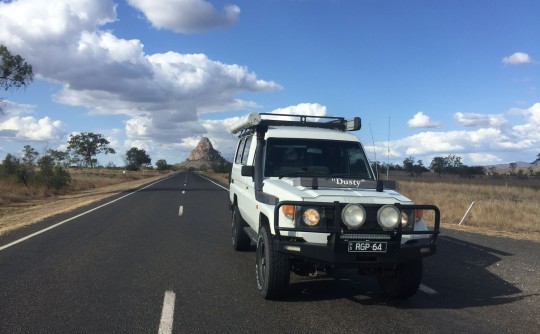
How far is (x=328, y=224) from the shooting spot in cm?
543

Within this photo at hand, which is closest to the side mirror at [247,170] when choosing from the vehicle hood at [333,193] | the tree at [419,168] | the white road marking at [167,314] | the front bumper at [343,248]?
the vehicle hood at [333,193]

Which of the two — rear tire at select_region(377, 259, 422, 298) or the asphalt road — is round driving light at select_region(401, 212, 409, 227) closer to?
rear tire at select_region(377, 259, 422, 298)

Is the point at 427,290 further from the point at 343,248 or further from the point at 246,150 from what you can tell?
the point at 246,150

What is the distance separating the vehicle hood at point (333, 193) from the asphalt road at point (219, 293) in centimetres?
128

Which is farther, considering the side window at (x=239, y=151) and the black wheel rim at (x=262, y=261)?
the side window at (x=239, y=151)

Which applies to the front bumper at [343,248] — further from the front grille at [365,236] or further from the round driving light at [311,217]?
the round driving light at [311,217]

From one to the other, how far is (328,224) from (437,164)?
109 meters

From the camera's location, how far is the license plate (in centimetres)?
526

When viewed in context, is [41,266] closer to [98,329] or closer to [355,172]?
[98,329]

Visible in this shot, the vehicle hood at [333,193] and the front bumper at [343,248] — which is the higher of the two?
the vehicle hood at [333,193]

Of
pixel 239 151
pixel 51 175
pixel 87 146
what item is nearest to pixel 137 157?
pixel 87 146

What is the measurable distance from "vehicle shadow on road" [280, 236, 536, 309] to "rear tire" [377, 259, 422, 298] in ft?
0.40

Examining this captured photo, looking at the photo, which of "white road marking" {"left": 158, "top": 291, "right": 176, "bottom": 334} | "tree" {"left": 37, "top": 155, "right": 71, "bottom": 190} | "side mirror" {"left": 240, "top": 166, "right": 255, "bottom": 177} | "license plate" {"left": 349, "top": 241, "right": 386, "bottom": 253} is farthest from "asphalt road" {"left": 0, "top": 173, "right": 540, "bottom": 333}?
"tree" {"left": 37, "top": 155, "right": 71, "bottom": 190}

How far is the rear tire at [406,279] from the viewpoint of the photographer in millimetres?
5781
